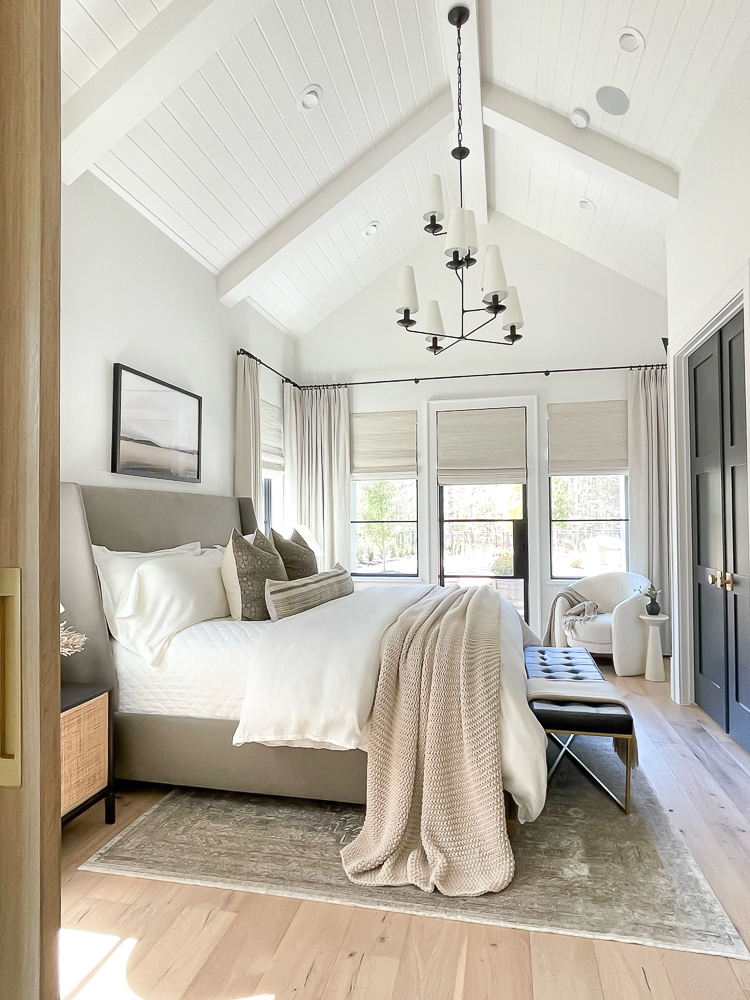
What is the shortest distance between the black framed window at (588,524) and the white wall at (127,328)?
121 inches

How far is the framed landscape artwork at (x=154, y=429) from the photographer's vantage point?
3.58 meters

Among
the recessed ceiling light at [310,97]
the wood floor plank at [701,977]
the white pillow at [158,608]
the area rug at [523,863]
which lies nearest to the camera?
the wood floor plank at [701,977]

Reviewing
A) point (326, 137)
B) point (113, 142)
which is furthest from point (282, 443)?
point (113, 142)

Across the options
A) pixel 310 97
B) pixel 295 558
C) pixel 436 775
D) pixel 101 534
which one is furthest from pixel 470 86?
pixel 436 775

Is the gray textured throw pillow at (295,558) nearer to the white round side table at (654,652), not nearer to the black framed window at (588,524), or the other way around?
the white round side table at (654,652)

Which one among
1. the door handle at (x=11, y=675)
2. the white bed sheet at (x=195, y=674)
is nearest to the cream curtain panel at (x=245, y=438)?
the white bed sheet at (x=195, y=674)

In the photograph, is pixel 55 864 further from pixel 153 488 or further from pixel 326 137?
pixel 326 137

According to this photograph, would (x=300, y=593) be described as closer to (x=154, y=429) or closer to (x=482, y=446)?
(x=154, y=429)

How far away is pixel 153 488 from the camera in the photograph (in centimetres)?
397

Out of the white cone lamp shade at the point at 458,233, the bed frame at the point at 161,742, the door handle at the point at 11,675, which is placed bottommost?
the bed frame at the point at 161,742

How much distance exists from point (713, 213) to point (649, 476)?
2.68 meters

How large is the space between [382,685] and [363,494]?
13.4ft

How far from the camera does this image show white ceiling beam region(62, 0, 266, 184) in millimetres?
2941

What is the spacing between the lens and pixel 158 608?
279 cm
